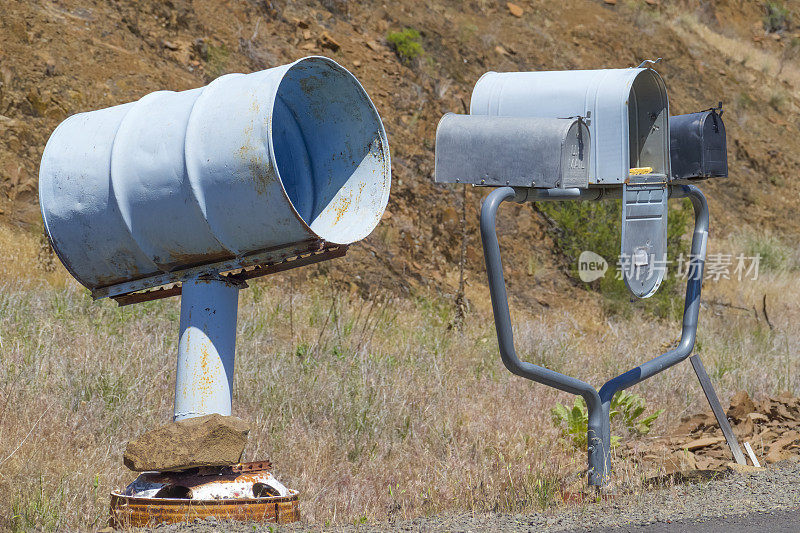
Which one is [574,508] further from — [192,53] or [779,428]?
[192,53]

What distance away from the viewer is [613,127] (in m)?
3.80

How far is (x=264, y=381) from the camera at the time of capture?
566 centimetres

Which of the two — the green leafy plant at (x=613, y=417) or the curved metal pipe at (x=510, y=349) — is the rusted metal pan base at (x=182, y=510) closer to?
the curved metal pipe at (x=510, y=349)

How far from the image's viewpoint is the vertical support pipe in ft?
11.1

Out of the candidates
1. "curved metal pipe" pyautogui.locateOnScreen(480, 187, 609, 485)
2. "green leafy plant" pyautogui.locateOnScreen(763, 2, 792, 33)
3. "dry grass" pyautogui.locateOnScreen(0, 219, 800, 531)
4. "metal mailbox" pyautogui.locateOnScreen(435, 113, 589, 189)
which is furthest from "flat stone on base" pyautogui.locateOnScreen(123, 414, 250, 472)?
"green leafy plant" pyautogui.locateOnScreen(763, 2, 792, 33)

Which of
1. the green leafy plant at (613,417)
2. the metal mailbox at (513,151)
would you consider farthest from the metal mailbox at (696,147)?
the green leafy plant at (613,417)

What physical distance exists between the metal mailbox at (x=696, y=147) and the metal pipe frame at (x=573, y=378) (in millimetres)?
122

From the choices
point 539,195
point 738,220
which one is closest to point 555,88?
point 539,195

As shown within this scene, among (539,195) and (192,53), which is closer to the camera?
(539,195)

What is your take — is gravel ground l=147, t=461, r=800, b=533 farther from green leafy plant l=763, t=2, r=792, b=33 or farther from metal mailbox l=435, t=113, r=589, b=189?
green leafy plant l=763, t=2, r=792, b=33

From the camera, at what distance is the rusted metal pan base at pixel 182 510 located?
10.3 feet

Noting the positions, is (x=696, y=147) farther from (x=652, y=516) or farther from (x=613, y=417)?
(x=613, y=417)

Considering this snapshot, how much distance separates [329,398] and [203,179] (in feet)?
8.75

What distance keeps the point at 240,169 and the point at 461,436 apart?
290cm
